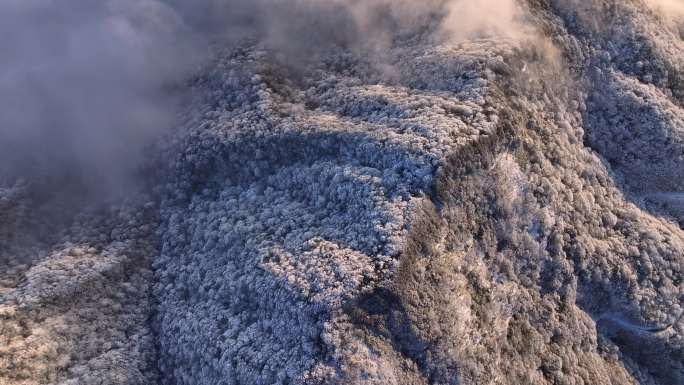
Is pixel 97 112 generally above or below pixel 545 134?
below

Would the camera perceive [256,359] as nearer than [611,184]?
Yes

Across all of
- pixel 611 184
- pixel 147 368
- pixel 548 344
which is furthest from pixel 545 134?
pixel 147 368

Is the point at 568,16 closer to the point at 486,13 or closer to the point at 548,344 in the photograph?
the point at 486,13

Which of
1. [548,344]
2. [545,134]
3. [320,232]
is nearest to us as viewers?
[320,232]

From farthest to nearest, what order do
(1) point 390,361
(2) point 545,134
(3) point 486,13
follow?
(3) point 486,13, (2) point 545,134, (1) point 390,361

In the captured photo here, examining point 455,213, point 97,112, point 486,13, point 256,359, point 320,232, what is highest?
point 486,13

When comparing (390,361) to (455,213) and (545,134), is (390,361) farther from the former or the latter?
(545,134)

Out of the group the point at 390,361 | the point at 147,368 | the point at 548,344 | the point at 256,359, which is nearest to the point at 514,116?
the point at 548,344
